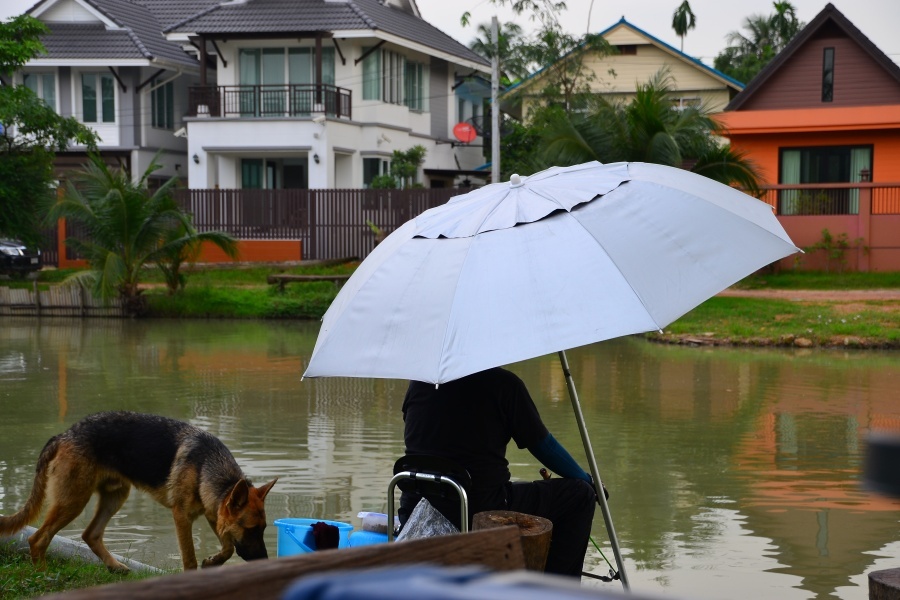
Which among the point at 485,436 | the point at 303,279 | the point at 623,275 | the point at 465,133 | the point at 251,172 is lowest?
the point at 485,436

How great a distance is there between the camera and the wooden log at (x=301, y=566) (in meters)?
1.74

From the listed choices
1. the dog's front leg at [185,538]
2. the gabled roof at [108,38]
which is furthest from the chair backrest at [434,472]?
the gabled roof at [108,38]

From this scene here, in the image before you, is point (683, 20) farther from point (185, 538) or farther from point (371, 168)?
point (185, 538)

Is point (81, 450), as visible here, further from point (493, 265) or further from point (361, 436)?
point (361, 436)

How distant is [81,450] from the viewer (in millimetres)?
6270

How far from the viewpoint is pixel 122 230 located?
2305 centimetres

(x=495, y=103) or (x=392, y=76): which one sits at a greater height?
(x=392, y=76)

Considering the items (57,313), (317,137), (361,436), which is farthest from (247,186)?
(361,436)

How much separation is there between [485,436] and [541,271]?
883 millimetres

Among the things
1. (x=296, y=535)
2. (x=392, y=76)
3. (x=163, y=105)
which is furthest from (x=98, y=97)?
(x=296, y=535)

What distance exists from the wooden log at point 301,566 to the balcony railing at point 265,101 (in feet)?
112

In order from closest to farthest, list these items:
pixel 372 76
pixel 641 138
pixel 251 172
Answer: pixel 641 138
pixel 372 76
pixel 251 172

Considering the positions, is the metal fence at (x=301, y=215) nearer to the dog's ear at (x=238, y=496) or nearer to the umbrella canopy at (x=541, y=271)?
the dog's ear at (x=238, y=496)

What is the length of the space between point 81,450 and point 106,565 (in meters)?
0.69
